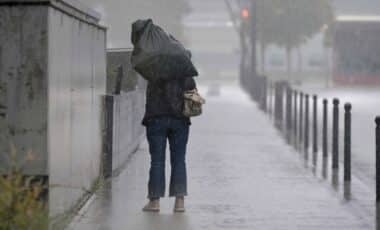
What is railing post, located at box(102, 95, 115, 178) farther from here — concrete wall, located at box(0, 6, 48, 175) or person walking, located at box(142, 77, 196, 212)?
concrete wall, located at box(0, 6, 48, 175)

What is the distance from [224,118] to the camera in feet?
103

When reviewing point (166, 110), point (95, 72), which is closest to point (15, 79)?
point (166, 110)

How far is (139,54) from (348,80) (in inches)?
2210

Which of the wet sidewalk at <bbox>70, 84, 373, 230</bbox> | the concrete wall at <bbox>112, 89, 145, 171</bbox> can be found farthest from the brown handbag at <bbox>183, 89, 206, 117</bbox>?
the concrete wall at <bbox>112, 89, 145, 171</bbox>

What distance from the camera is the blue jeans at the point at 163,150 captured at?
11547mm

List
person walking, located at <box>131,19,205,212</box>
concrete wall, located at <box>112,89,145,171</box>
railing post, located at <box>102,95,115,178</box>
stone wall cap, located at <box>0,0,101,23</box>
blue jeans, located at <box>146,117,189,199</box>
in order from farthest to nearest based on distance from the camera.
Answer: concrete wall, located at <box>112,89,145,171</box>
railing post, located at <box>102,95,115,178</box>
blue jeans, located at <box>146,117,189,199</box>
person walking, located at <box>131,19,205,212</box>
stone wall cap, located at <box>0,0,101,23</box>

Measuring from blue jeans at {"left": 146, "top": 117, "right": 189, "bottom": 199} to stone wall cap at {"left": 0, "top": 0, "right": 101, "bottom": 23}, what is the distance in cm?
122

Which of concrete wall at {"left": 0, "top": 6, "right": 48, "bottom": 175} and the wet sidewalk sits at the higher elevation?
concrete wall at {"left": 0, "top": 6, "right": 48, "bottom": 175}

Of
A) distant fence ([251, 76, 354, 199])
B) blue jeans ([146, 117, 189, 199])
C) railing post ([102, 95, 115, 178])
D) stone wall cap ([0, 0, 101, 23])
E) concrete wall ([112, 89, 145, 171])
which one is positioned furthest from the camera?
distant fence ([251, 76, 354, 199])

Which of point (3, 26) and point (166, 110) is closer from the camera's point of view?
point (3, 26)

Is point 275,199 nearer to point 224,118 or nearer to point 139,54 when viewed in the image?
point 139,54

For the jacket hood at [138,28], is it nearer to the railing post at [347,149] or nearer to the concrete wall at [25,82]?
the concrete wall at [25,82]

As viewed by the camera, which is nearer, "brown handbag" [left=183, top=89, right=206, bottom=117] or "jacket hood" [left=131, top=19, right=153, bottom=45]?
"brown handbag" [left=183, top=89, right=206, bottom=117]

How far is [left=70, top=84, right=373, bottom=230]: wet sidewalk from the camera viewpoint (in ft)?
35.6
